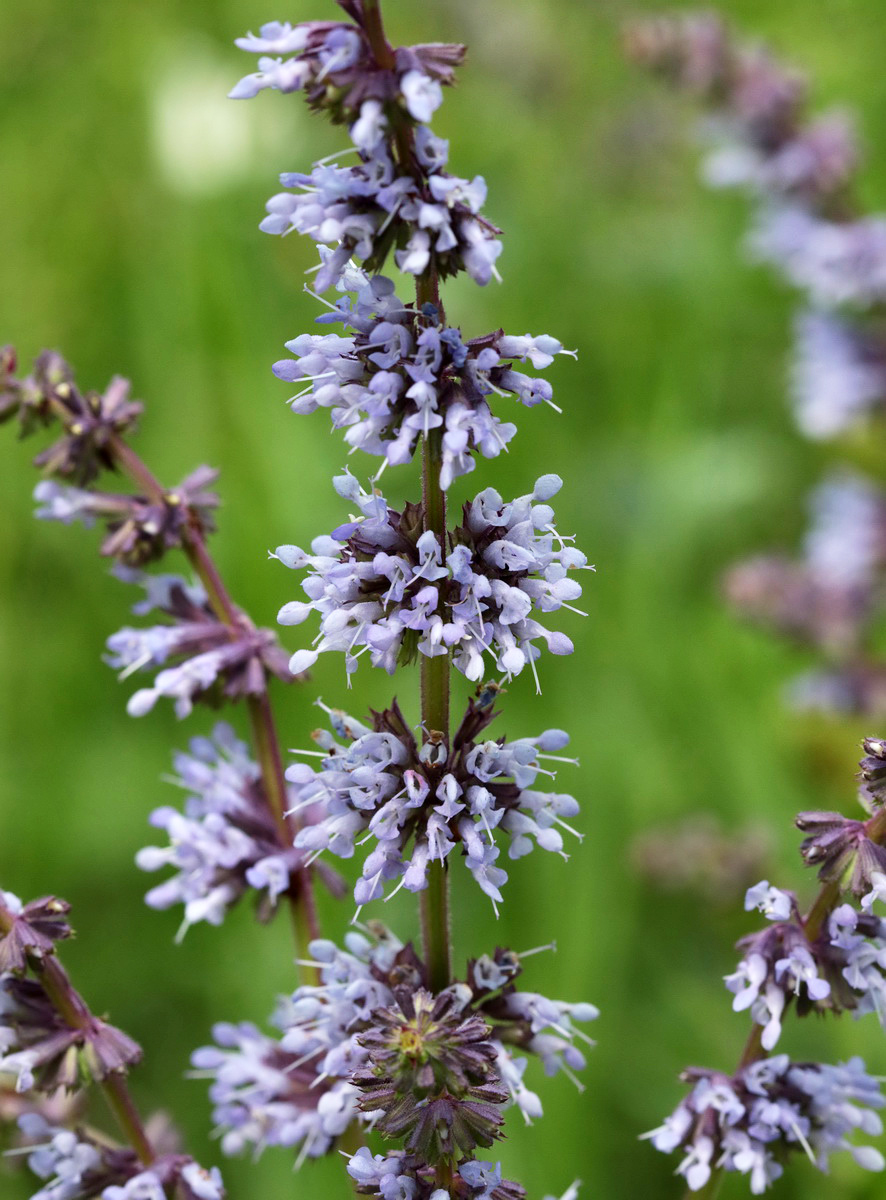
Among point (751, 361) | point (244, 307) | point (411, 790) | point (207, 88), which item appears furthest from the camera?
point (751, 361)

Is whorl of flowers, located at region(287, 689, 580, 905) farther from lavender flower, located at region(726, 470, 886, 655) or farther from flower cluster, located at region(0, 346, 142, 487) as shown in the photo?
lavender flower, located at region(726, 470, 886, 655)

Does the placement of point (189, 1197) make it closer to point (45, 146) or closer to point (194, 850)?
point (194, 850)

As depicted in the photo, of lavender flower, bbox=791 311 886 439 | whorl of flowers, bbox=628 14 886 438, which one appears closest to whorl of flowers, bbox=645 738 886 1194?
whorl of flowers, bbox=628 14 886 438

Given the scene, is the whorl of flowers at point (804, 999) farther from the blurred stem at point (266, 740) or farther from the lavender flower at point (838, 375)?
the lavender flower at point (838, 375)

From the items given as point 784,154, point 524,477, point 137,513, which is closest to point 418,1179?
point 137,513

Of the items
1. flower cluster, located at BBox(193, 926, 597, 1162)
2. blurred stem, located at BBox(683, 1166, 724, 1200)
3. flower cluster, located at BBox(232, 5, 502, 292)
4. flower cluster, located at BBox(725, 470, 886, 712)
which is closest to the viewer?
flower cluster, located at BBox(232, 5, 502, 292)

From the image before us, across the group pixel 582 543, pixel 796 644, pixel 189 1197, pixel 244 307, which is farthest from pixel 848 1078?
pixel 244 307

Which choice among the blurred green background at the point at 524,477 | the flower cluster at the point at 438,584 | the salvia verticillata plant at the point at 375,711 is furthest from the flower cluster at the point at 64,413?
the blurred green background at the point at 524,477
